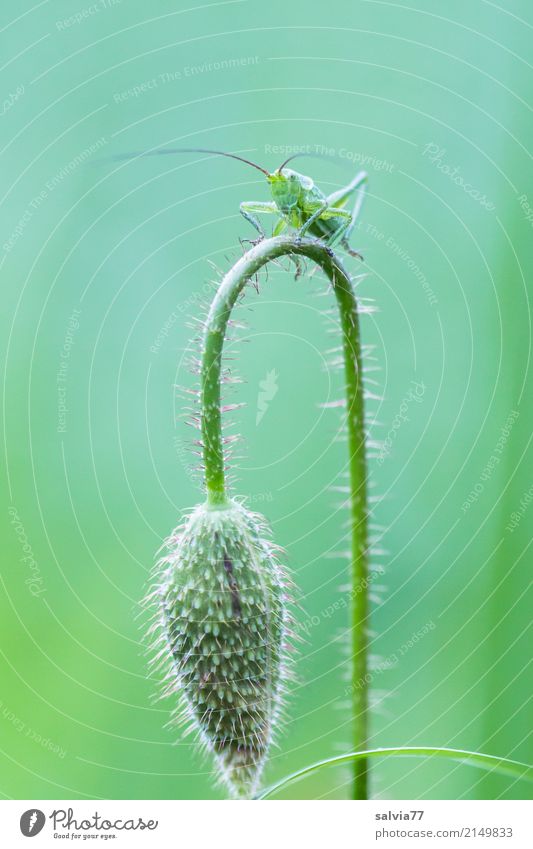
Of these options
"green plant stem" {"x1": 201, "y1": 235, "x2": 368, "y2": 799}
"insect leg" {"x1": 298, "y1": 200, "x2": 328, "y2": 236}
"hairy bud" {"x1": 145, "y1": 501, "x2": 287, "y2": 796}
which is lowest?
"hairy bud" {"x1": 145, "y1": 501, "x2": 287, "y2": 796}

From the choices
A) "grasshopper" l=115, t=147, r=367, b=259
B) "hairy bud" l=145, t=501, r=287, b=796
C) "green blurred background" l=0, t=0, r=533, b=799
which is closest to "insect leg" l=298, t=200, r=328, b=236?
"grasshopper" l=115, t=147, r=367, b=259

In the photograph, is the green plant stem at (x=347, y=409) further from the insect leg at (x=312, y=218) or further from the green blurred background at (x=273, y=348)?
the green blurred background at (x=273, y=348)

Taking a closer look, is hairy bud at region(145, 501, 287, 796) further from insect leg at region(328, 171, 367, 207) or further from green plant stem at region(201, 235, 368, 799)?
insect leg at region(328, 171, 367, 207)

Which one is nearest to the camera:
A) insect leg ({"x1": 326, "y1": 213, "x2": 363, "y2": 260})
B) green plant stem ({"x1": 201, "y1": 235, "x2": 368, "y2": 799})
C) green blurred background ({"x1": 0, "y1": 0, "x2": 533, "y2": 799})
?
green plant stem ({"x1": 201, "y1": 235, "x2": 368, "y2": 799})

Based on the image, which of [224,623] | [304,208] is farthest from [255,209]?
Answer: [224,623]

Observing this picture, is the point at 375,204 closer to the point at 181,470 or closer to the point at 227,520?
the point at 181,470

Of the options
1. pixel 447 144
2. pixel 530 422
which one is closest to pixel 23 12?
pixel 447 144
